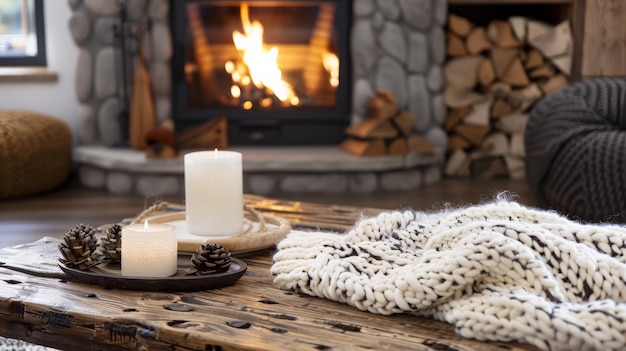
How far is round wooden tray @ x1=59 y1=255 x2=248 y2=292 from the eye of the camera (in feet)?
3.37

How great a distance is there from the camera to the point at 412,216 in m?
1.20

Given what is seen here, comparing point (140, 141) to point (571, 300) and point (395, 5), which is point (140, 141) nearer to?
point (395, 5)

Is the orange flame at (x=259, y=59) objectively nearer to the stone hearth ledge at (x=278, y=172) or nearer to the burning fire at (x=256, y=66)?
the burning fire at (x=256, y=66)

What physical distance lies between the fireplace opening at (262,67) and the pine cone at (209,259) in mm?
2228

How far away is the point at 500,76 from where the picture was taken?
11.1 feet

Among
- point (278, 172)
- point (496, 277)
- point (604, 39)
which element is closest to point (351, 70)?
point (278, 172)

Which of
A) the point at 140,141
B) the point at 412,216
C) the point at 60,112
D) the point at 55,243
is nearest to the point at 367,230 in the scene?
the point at 412,216

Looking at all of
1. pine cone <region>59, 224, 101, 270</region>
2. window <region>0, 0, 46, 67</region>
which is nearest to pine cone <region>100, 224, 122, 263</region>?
pine cone <region>59, 224, 101, 270</region>

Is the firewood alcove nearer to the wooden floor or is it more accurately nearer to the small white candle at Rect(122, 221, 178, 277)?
the wooden floor

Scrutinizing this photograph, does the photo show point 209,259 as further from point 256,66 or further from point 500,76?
point 500,76

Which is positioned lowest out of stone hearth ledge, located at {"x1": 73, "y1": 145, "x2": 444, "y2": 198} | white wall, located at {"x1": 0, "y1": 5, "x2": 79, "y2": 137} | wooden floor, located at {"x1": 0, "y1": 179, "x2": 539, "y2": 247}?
wooden floor, located at {"x1": 0, "y1": 179, "x2": 539, "y2": 247}

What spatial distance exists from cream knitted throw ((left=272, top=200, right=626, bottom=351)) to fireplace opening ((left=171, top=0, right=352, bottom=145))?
88.2 inches

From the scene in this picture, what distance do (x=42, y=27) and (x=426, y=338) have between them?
2937mm

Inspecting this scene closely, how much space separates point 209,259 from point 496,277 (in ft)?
1.23
